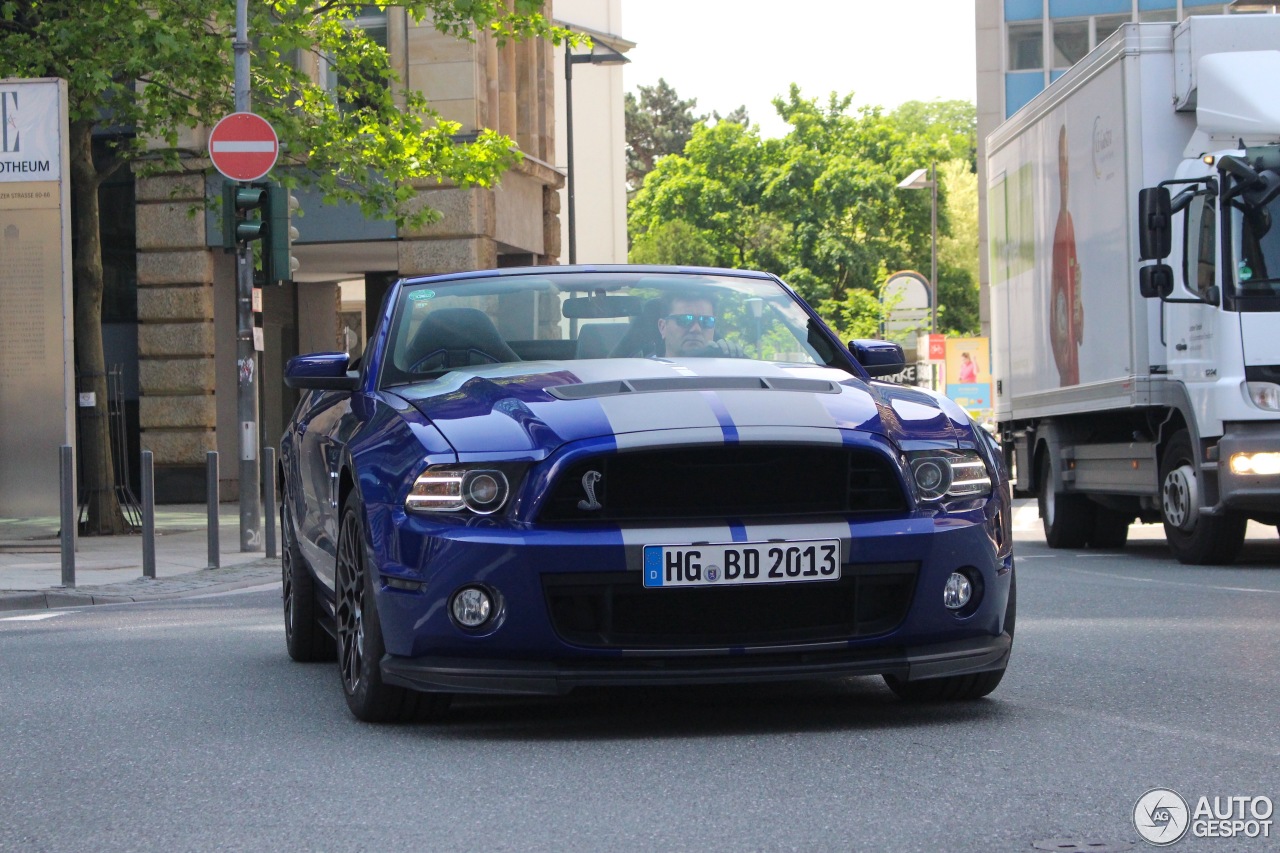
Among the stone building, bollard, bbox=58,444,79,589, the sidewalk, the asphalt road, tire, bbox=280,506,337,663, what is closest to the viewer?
the asphalt road

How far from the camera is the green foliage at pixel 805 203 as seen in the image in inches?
2761

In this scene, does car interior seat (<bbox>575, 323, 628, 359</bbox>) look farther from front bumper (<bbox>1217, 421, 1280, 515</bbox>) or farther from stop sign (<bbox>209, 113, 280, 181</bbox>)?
stop sign (<bbox>209, 113, 280, 181</bbox>)

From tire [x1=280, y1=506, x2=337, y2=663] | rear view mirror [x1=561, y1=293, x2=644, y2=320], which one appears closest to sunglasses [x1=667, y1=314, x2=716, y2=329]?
rear view mirror [x1=561, y1=293, x2=644, y2=320]

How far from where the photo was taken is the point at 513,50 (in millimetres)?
33438

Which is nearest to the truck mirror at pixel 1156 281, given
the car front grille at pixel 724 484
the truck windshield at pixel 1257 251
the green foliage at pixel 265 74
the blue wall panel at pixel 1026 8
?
the truck windshield at pixel 1257 251

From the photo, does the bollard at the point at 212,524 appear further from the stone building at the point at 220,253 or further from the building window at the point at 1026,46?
the building window at the point at 1026,46

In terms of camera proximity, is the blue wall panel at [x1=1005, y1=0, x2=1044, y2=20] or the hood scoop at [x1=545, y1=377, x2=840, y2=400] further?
the blue wall panel at [x1=1005, y1=0, x2=1044, y2=20]

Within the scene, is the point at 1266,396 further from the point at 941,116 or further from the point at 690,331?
the point at 941,116

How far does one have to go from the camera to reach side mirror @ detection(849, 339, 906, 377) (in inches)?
274

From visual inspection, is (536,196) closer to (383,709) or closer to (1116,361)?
(1116,361)

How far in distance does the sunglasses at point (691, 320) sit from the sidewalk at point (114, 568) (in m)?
7.10

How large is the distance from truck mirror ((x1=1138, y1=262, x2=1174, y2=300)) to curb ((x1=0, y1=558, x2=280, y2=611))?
6574mm

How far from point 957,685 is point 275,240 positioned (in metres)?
12.1

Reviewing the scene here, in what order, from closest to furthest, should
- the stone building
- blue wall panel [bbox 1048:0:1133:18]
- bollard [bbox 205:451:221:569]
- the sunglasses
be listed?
the sunglasses
bollard [bbox 205:451:221:569]
the stone building
blue wall panel [bbox 1048:0:1133:18]
